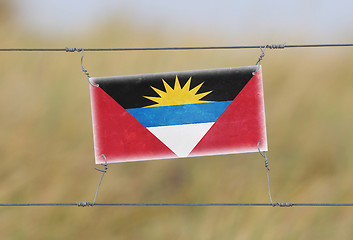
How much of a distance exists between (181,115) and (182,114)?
0.8 inches

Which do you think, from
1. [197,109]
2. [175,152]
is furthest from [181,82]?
[175,152]

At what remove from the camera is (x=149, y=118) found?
899 cm

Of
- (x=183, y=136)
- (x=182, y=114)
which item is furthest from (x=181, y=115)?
(x=183, y=136)

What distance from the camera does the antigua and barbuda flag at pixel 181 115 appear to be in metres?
8.88

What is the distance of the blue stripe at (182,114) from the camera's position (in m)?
8.92

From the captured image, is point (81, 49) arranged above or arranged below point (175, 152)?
above

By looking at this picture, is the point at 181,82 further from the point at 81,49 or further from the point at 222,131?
the point at 81,49

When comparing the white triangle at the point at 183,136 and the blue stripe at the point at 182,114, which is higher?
the blue stripe at the point at 182,114

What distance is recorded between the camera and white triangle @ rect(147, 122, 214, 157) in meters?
8.91

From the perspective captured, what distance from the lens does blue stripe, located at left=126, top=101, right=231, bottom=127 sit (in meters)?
8.92

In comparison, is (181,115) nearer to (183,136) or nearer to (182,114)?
(182,114)

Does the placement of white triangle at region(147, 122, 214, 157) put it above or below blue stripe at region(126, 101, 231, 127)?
below

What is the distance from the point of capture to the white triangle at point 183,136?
29.2ft

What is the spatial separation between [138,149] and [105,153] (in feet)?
1.60
